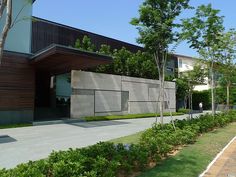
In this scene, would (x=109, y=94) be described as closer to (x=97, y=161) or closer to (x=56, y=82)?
(x=56, y=82)

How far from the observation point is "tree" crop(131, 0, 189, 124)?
1257cm

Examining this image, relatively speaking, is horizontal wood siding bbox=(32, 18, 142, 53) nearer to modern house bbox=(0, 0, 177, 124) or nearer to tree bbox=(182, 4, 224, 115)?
modern house bbox=(0, 0, 177, 124)

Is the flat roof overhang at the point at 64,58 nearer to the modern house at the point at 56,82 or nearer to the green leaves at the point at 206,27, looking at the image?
the modern house at the point at 56,82

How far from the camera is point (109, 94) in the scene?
2448cm

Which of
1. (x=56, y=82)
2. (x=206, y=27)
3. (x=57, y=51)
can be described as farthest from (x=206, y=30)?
(x=56, y=82)

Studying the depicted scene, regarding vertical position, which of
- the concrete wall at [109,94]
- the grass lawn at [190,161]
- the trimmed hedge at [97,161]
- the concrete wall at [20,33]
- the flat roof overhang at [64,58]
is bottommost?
the grass lawn at [190,161]

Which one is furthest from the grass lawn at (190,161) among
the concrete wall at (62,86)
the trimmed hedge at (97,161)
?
the concrete wall at (62,86)

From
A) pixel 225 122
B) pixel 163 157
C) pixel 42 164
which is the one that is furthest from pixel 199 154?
pixel 225 122

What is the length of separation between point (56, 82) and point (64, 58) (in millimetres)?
8070

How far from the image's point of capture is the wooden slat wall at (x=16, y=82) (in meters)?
17.3

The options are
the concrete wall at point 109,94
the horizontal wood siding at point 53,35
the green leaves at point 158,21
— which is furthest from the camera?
the horizontal wood siding at point 53,35

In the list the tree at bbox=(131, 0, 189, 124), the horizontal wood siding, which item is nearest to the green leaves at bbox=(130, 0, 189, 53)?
the tree at bbox=(131, 0, 189, 124)

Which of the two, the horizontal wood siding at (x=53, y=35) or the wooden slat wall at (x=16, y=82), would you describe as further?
the horizontal wood siding at (x=53, y=35)

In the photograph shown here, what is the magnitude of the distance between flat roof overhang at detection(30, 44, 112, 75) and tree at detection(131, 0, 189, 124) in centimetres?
493
